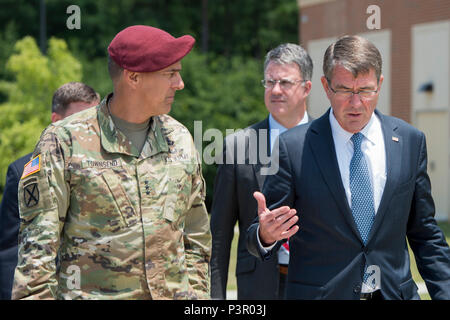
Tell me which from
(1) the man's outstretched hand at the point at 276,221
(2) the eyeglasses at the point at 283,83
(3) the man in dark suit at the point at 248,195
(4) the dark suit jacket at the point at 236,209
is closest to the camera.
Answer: (1) the man's outstretched hand at the point at 276,221

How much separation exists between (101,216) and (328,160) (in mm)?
1193

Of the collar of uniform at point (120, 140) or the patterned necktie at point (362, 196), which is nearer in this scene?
the collar of uniform at point (120, 140)

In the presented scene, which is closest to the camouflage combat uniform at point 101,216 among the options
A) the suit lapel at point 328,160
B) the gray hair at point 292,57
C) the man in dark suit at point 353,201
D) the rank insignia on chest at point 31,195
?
the rank insignia on chest at point 31,195

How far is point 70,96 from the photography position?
4.93 metres

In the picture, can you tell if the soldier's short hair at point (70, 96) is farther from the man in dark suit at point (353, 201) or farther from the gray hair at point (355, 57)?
the gray hair at point (355, 57)

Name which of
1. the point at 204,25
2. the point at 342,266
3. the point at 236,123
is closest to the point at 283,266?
the point at 342,266

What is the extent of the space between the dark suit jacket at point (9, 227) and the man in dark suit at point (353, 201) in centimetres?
154

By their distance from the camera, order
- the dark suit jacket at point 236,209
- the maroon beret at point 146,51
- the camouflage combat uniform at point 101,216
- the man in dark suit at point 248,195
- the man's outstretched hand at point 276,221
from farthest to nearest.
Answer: the dark suit jacket at point 236,209 → the man in dark suit at point 248,195 → the man's outstretched hand at point 276,221 → the maroon beret at point 146,51 → the camouflage combat uniform at point 101,216

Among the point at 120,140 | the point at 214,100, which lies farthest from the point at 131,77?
the point at 214,100

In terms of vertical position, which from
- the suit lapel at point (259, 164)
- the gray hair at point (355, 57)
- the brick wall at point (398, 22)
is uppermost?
the brick wall at point (398, 22)

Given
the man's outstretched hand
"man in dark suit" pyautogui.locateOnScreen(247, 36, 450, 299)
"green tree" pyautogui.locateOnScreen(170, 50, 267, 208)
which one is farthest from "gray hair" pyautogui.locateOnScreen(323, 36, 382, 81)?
"green tree" pyautogui.locateOnScreen(170, 50, 267, 208)

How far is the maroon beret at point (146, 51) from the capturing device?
3.04 m

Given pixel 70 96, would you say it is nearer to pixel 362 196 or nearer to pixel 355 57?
pixel 355 57

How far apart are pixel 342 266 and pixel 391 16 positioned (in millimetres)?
19212
